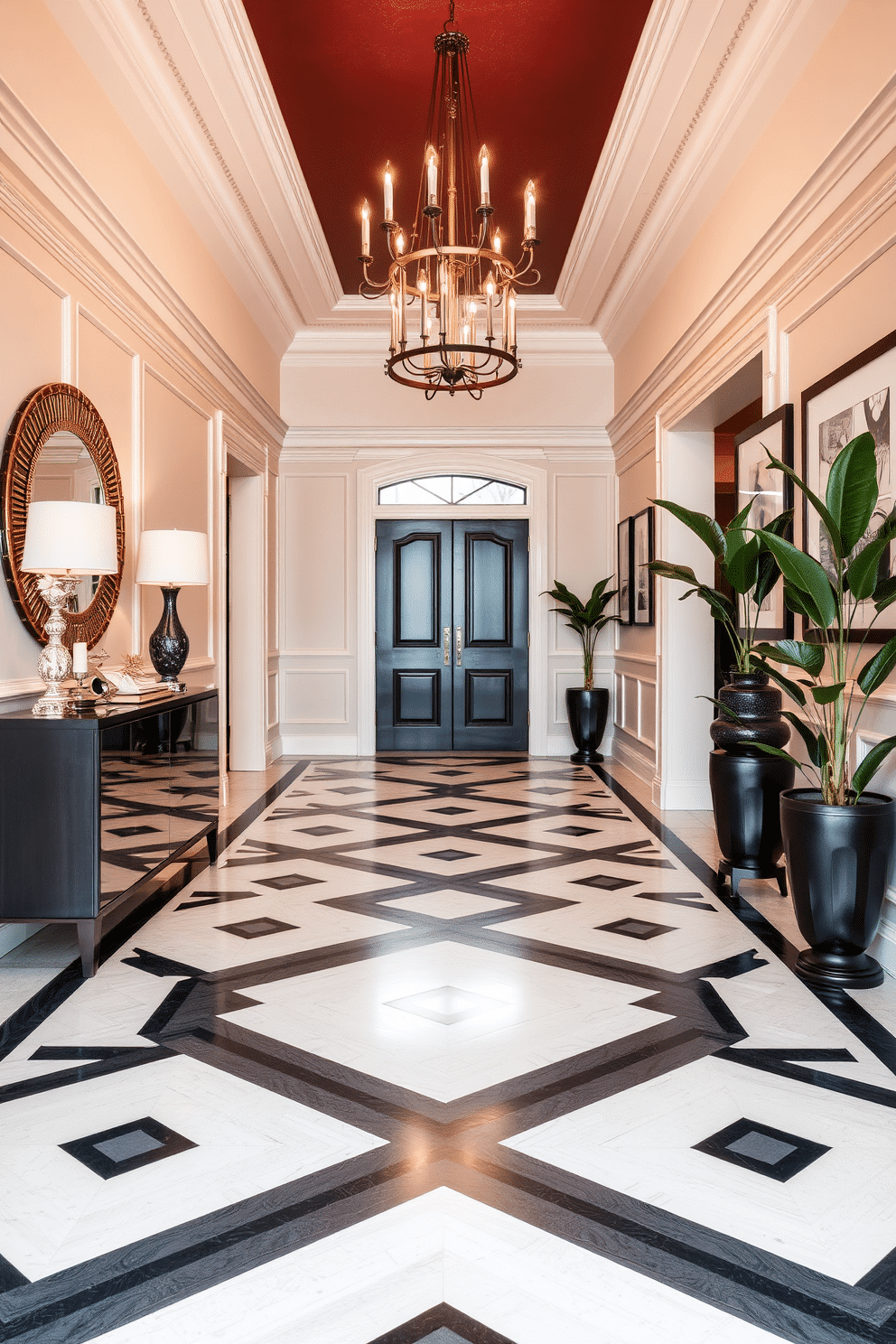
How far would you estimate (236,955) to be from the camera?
294 centimetres

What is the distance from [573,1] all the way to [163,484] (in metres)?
2.76

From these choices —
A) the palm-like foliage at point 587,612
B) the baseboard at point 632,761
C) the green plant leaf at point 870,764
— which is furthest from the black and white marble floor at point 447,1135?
the palm-like foliage at point 587,612

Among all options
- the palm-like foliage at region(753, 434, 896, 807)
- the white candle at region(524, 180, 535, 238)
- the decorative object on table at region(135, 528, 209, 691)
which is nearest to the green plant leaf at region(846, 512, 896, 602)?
the palm-like foliage at region(753, 434, 896, 807)

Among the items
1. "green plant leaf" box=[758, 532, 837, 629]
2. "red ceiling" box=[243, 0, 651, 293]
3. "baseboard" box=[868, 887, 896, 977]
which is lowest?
"baseboard" box=[868, 887, 896, 977]

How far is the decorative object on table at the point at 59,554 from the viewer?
9.44 ft

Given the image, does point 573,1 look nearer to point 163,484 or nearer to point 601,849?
point 163,484

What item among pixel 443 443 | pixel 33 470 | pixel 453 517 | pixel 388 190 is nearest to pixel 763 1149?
pixel 33 470

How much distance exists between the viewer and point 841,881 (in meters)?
2.66

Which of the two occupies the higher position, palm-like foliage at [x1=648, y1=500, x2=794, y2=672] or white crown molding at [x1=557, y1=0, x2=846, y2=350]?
white crown molding at [x1=557, y1=0, x2=846, y2=350]

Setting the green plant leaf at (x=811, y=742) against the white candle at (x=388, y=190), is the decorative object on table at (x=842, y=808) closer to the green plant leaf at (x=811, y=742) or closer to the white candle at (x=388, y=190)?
the green plant leaf at (x=811, y=742)

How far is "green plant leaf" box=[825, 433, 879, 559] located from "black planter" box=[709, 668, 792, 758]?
41.0 inches

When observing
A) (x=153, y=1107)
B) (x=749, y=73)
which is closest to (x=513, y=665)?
(x=749, y=73)

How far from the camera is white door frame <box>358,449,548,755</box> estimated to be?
7883 mm

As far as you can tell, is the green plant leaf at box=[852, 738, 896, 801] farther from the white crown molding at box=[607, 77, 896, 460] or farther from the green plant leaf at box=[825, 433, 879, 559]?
the white crown molding at box=[607, 77, 896, 460]
